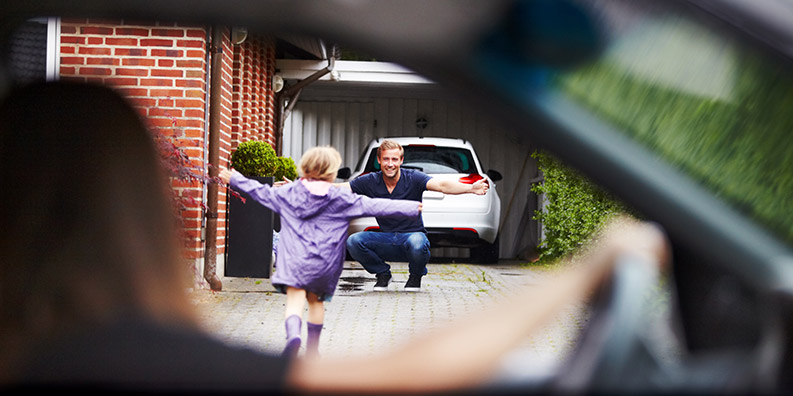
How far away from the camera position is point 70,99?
1.16m

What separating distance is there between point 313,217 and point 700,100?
2933mm

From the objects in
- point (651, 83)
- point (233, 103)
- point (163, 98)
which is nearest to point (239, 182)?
point (163, 98)

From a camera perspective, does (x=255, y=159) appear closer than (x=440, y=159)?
Yes

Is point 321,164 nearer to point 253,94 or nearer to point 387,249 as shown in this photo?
point 387,249

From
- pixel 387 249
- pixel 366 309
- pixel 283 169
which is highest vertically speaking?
pixel 283 169

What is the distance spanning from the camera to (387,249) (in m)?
6.71

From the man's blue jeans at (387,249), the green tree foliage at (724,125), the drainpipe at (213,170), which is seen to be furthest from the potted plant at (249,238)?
the green tree foliage at (724,125)

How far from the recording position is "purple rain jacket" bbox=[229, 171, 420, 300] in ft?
12.2

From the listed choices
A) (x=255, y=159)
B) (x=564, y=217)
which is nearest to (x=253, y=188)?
(x=255, y=159)

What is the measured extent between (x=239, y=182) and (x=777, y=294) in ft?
10.3

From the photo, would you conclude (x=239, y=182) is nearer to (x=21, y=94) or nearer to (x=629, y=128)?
(x=21, y=94)

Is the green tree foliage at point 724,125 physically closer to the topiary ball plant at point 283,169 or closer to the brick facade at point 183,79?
the brick facade at point 183,79

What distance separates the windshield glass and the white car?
7.58 metres

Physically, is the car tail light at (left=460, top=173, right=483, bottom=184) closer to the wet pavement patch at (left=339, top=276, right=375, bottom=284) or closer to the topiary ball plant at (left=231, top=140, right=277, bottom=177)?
the wet pavement patch at (left=339, top=276, right=375, bottom=284)
